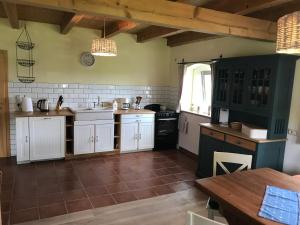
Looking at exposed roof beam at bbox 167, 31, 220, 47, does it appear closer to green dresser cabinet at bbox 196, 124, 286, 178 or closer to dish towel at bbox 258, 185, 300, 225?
green dresser cabinet at bbox 196, 124, 286, 178

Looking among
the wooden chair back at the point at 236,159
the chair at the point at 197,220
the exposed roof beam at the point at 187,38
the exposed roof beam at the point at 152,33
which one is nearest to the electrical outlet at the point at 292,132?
the wooden chair back at the point at 236,159

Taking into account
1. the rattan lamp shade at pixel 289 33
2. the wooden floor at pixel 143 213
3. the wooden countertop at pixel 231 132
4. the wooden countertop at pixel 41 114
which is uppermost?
the rattan lamp shade at pixel 289 33

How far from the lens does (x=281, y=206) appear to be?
176 cm

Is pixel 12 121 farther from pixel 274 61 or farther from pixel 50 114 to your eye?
pixel 274 61

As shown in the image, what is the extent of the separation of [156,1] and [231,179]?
1.90 m

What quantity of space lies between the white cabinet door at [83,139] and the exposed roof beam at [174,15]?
2743 mm

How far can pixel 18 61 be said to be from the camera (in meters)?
4.64

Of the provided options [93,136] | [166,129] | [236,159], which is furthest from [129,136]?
[236,159]

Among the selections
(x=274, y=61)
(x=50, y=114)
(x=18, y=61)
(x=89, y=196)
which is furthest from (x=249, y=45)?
(x=18, y=61)

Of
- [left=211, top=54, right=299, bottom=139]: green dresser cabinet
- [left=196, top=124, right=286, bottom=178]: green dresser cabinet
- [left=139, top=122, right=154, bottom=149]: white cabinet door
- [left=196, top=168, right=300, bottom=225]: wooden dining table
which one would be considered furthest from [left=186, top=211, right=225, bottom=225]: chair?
[left=139, top=122, right=154, bottom=149]: white cabinet door

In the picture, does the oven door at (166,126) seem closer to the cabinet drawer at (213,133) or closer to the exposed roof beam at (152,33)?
the cabinet drawer at (213,133)

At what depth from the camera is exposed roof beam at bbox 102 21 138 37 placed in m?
4.03

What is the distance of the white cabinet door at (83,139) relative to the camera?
468 centimetres

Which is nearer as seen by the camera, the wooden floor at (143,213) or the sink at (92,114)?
the wooden floor at (143,213)
